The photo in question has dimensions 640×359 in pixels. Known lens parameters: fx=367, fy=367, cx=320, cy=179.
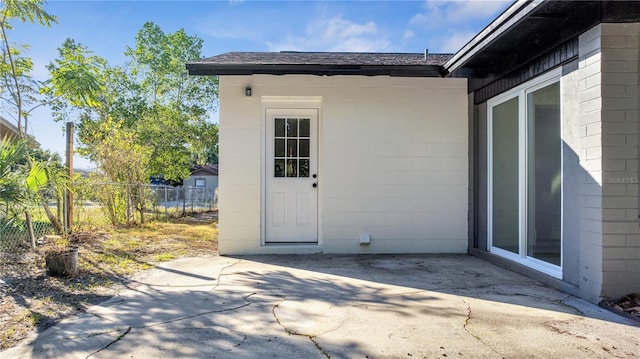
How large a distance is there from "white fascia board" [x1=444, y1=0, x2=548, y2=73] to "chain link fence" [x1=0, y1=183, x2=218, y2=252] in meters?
5.81

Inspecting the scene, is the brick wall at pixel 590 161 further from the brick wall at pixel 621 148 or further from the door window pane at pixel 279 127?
the door window pane at pixel 279 127

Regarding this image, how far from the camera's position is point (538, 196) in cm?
440

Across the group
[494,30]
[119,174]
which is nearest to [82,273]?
[119,174]

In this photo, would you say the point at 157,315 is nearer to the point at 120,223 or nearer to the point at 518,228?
the point at 518,228

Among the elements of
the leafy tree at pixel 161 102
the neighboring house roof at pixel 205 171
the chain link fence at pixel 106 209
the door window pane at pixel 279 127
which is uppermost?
the leafy tree at pixel 161 102

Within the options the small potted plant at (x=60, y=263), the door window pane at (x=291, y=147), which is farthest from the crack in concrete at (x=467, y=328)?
the small potted plant at (x=60, y=263)

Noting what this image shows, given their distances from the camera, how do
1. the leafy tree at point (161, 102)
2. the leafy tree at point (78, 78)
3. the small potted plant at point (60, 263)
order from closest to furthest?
the small potted plant at point (60, 263) → the leafy tree at point (78, 78) → the leafy tree at point (161, 102)

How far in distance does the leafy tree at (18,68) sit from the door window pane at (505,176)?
6.84 meters

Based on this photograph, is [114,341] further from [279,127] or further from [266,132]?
[279,127]

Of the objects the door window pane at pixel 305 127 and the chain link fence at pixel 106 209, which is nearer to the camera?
the chain link fence at pixel 106 209

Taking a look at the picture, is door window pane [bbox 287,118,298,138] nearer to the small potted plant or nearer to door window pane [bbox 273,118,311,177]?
door window pane [bbox 273,118,311,177]

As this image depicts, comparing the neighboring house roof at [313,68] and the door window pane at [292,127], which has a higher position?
the neighboring house roof at [313,68]

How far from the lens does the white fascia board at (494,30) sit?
11.1 ft

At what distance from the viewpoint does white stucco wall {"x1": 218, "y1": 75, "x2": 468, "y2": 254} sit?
A: 18.9ft
